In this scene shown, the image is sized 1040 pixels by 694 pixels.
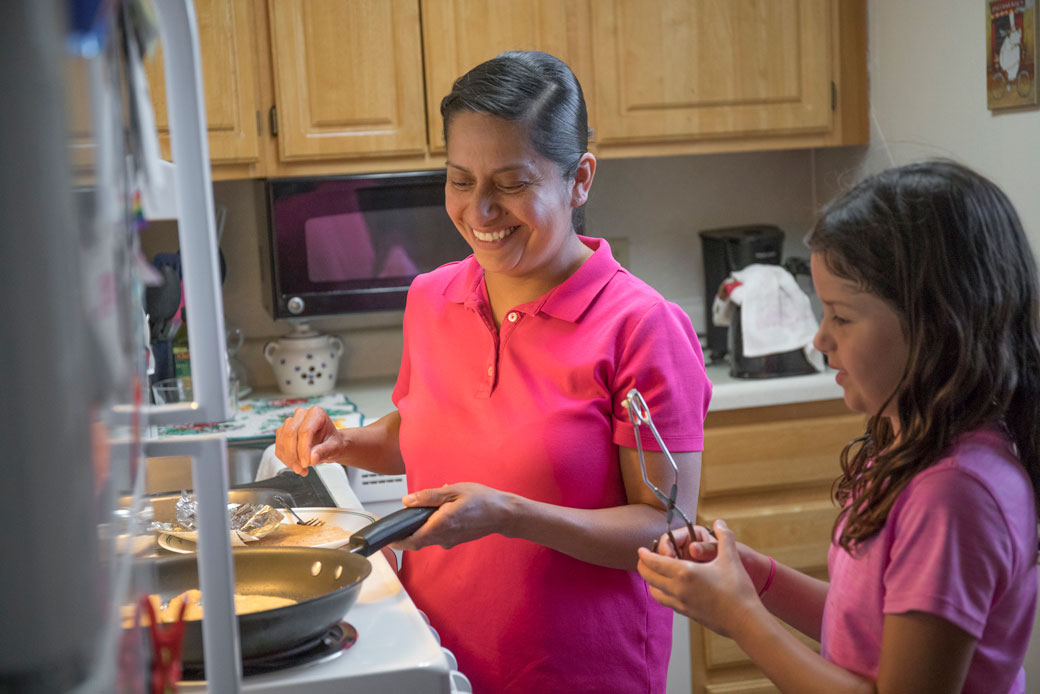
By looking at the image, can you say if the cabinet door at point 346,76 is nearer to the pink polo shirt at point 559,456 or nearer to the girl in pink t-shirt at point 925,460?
the pink polo shirt at point 559,456

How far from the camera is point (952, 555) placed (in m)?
0.76

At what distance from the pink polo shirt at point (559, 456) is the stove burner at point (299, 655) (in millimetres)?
276

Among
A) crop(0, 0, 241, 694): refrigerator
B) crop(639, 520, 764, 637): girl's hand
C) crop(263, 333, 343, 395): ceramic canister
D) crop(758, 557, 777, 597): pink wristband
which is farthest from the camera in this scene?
crop(263, 333, 343, 395): ceramic canister

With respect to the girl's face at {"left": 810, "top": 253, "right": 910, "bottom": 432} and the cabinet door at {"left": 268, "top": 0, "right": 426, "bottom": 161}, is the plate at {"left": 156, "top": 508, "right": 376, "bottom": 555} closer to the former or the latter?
the girl's face at {"left": 810, "top": 253, "right": 910, "bottom": 432}

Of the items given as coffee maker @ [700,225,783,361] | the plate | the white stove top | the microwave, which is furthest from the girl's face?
coffee maker @ [700,225,783,361]

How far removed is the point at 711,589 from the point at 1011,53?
1.61 m

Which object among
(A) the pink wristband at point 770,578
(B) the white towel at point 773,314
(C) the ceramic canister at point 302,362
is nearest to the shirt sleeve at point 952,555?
(A) the pink wristband at point 770,578

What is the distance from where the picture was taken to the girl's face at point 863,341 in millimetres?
840

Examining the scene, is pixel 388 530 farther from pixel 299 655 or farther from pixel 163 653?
pixel 163 653

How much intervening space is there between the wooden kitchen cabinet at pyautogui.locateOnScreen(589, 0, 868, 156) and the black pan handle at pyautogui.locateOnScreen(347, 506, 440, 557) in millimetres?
1719

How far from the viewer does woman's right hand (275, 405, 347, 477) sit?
1233mm

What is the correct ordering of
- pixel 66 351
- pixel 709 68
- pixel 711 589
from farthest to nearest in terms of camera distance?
pixel 709 68, pixel 711 589, pixel 66 351

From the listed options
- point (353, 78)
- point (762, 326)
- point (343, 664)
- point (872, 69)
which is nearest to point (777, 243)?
point (762, 326)

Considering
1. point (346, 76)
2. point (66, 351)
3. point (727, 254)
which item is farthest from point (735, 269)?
point (66, 351)
